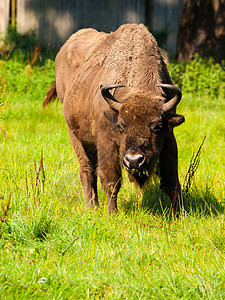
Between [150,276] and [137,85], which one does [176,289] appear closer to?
[150,276]

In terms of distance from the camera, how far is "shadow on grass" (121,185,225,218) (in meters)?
5.06

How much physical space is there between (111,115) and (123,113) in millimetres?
199

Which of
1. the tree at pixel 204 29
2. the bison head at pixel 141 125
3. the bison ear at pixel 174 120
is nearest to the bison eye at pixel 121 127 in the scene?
the bison head at pixel 141 125

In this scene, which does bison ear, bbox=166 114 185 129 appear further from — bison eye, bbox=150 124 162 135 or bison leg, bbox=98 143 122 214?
bison leg, bbox=98 143 122 214

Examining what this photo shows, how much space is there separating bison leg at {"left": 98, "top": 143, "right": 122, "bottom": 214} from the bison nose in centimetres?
53

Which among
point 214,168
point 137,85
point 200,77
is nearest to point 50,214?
point 137,85

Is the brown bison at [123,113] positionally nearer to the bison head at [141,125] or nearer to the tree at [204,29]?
the bison head at [141,125]

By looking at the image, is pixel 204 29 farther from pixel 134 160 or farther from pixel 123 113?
pixel 134 160

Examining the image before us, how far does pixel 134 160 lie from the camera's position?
4207mm

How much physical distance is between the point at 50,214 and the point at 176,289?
1.37m

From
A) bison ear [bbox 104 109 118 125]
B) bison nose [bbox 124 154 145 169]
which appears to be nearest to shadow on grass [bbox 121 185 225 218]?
bison nose [bbox 124 154 145 169]

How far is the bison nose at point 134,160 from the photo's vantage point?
4.21m

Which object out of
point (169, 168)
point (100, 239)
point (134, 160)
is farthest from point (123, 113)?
point (100, 239)

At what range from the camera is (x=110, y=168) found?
482 cm
